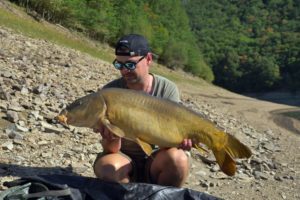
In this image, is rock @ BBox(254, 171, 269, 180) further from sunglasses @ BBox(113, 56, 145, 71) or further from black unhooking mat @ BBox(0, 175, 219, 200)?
sunglasses @ BBox(113, 56, 145, 71)

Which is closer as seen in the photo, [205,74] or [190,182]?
[190,182]

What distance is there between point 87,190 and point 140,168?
2.86 feet

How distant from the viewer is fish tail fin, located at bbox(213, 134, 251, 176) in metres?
5.04

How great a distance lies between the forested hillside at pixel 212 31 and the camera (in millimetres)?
48656

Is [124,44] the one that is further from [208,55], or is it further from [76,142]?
[208,55]

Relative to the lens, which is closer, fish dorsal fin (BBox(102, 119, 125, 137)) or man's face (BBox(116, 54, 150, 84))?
fish dorsal fin (BBox(102, 119, 125, 137))

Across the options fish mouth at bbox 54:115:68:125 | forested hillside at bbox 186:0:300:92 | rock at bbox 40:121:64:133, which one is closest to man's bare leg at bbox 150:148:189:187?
fish mouth at bbox 54:115:68:125

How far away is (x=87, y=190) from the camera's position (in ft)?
16.4

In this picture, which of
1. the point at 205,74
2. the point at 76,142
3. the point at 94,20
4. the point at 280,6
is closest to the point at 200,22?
the point at 280,6

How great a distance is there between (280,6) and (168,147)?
129751mm

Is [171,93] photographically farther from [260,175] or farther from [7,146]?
[260,175]

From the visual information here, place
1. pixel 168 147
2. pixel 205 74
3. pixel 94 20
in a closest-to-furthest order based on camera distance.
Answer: pixel 168 147 → pixel 94 20 → pixel 205 74

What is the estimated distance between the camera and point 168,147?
207 inches

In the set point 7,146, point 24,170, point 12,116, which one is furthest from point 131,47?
point 12,116
